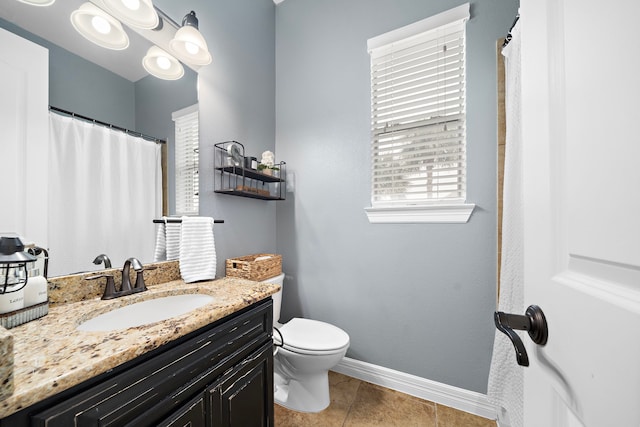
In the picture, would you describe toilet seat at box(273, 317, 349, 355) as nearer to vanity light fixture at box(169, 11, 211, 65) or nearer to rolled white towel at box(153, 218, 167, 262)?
rolled white towel at box(153, 218, 167, 262)

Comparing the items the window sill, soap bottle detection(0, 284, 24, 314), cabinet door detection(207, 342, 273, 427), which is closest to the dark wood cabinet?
cabinet door detection(207, 342, 273, 427)

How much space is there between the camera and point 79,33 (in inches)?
39.1

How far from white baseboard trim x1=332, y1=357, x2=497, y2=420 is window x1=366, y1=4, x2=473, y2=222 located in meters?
1.05

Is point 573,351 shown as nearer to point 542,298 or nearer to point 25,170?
point 542,298

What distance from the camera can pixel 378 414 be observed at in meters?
1.45

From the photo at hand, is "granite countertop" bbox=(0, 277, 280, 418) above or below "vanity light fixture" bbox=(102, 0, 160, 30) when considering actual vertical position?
below

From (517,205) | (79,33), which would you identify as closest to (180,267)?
(79,33)

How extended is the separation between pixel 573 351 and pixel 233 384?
98 cm

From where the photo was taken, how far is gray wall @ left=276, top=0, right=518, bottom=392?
1443 millimetres

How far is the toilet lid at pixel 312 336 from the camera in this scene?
1.39 m

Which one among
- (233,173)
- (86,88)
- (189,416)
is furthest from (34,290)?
(233,173)

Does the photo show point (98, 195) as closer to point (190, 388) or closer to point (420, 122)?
point (190, 388)

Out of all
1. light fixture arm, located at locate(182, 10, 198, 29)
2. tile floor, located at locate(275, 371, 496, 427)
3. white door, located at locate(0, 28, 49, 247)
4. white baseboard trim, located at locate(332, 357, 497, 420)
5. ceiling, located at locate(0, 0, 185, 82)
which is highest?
light fixture arm, located at locate(182, 10, 198, 29)

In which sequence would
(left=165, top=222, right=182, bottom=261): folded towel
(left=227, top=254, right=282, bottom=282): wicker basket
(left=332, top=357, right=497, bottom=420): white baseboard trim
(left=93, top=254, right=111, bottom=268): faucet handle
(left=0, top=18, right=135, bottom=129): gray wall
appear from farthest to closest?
1. (left=227, top=254, right=282, bottom=282): wicker basket
2. (left=332, top=357, right=497, bottom=420): white baseboard trim
3. (left=165, top=222, right=182, bottom=261): folded towel
4. (left=93, top=254, right=111, bottom=268): faucet handle
5. (left=0, top=18, right=135, bottom=129): gray wall
